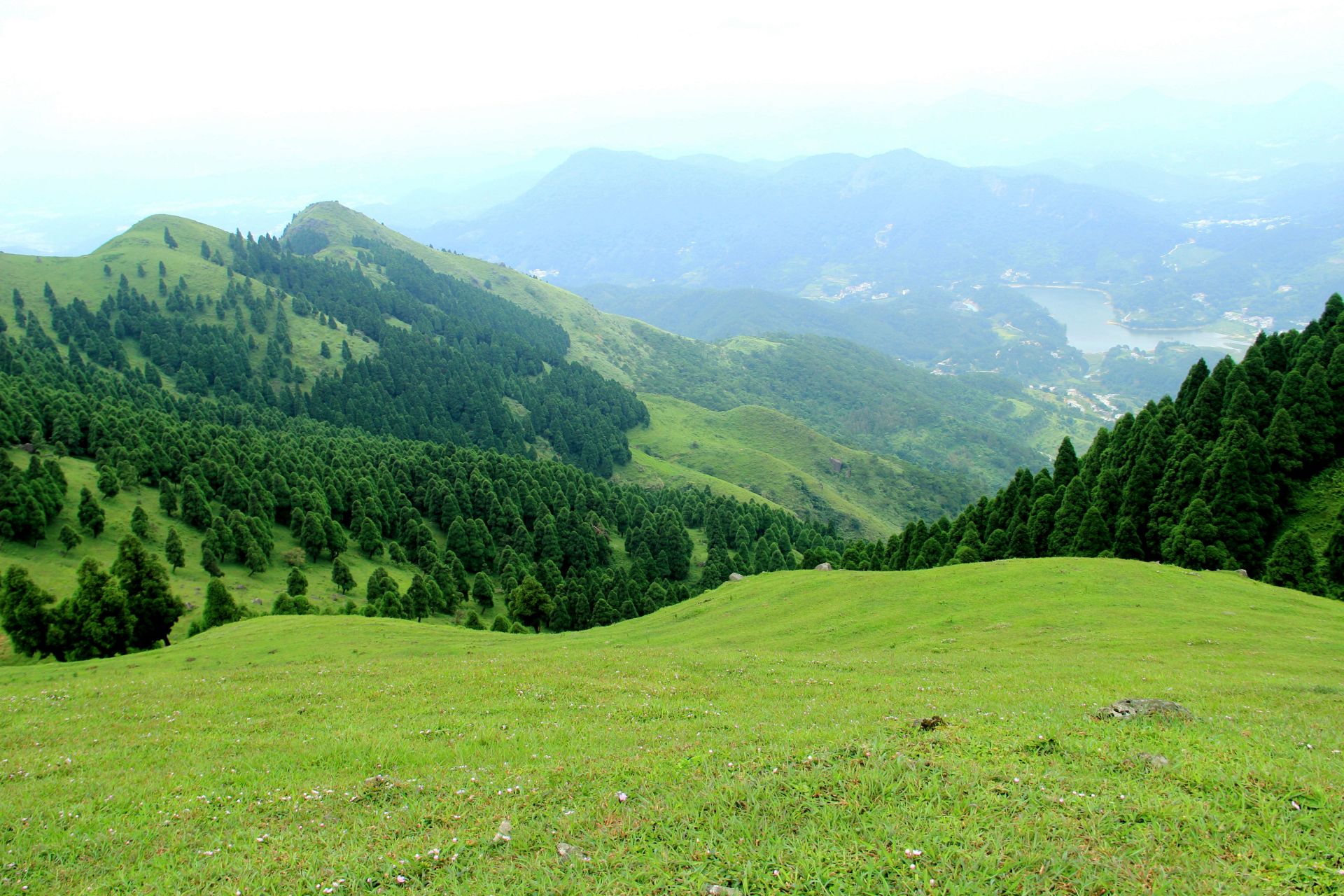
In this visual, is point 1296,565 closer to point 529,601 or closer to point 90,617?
point 529,601

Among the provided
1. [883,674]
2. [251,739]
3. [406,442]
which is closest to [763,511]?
[406,442]

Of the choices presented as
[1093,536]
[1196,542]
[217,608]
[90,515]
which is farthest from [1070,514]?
[90,515]

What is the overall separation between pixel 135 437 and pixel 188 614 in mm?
53855

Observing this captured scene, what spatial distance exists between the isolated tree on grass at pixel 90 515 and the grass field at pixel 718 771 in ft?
210

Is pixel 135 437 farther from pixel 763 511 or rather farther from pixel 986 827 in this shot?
pixel 986 827

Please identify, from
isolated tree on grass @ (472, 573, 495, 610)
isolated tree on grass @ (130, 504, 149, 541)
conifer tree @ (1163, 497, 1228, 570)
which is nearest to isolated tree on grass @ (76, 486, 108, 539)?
isolated tree on grass @ (130, 504, 149, 541)

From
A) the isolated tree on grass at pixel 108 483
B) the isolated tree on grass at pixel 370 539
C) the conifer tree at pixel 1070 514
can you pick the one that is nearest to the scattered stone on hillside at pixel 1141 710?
the conifer tree at pixel 1070 514

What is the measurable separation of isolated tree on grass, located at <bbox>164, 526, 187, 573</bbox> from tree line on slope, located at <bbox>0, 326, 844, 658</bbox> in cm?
24

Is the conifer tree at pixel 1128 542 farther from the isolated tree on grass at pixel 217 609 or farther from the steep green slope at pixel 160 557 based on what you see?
the isolated tree on grass at pixel 217 609

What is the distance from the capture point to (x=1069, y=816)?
1117cm

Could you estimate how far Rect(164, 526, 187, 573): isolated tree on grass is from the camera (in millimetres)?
81275

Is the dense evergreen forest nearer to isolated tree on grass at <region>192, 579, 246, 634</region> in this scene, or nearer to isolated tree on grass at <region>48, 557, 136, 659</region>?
isolated tree on grass at <region>192, 579, 246, 634</region>

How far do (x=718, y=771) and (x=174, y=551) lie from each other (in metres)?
91.2

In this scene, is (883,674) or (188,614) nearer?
(883,674)
